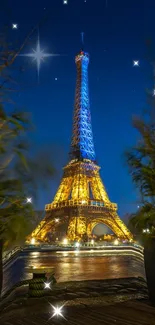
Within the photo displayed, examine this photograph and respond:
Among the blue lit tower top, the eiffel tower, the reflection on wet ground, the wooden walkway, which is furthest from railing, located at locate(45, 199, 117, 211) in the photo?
the wooden walkway

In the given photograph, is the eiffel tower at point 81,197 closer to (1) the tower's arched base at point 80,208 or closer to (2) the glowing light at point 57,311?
(1) the tower's arched base at point 80,208

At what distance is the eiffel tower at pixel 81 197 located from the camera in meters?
37.1

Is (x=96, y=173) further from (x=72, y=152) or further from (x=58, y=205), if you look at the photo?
(x=58, y=205)

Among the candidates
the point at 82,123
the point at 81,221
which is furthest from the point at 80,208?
the point at 82,123

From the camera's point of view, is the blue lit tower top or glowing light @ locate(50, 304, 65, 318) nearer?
glowing light @ locate(50, 304, 65, 318)

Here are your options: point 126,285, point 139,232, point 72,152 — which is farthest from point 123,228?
point 139,232

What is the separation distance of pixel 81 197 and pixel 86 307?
34765 millimetres

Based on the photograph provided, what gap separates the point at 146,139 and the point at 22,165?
8.38 feet

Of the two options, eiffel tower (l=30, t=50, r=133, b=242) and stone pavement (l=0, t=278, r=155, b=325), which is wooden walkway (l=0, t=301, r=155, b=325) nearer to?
stone pavement (l=0, t=278, r=155, b=325)

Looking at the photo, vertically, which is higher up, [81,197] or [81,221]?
[81,197]

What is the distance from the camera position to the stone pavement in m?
3.84

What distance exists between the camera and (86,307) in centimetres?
461

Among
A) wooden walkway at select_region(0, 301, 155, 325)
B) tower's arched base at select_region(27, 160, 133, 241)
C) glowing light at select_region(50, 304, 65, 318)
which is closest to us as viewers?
wooden walkway at select_region(0, 301, 155, 325)

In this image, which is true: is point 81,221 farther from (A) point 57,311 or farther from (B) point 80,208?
(A) point 57,311
